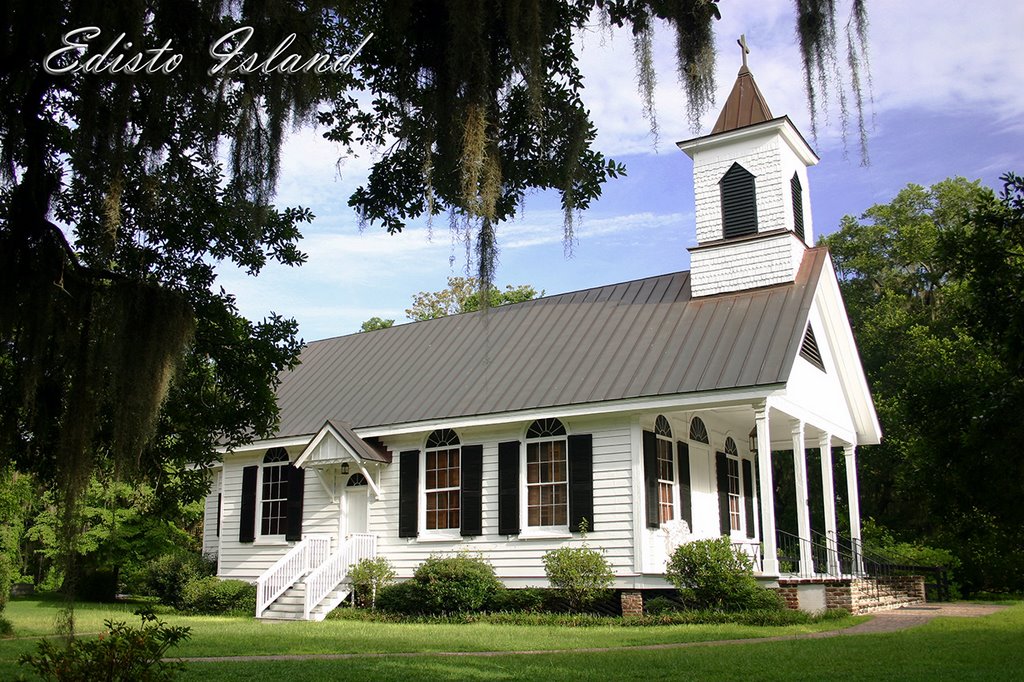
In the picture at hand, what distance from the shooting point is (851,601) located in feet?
48.9

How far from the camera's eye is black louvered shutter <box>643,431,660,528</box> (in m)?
15.9

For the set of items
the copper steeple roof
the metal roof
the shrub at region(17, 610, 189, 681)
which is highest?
the copper steeple roof

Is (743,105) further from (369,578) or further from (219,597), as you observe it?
(219,597)

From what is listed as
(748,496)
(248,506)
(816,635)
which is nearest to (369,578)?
(248,506)

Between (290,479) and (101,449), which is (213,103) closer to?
(101,449)

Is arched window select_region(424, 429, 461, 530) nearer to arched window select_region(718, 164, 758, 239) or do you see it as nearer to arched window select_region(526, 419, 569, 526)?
arched window select_region(526, 419, 569, 526)

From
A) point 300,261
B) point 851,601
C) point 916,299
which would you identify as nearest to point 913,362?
point 916,299

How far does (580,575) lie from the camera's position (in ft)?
51.3

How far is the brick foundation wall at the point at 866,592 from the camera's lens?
584 inches

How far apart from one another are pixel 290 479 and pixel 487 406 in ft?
17.4

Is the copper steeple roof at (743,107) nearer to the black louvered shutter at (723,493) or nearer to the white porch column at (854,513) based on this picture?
the black louvered shutter at (723,493)

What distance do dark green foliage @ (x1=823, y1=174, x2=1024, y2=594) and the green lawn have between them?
1.49 meters

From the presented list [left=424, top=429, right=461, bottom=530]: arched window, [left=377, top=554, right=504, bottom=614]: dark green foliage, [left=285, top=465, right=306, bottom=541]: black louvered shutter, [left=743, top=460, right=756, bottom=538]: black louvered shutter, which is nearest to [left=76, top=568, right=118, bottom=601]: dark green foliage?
[left=285, top=465, right=306, bottom=541]: black louvered shutter

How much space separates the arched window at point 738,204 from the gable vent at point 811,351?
2345mm
